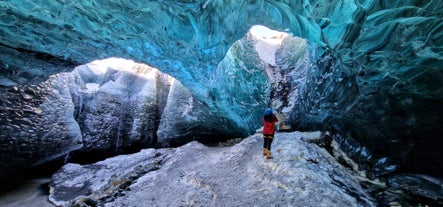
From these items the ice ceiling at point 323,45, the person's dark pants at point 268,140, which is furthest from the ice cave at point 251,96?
the person's dark pants at point 268,140

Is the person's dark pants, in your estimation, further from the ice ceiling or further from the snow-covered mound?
the ice ceiling

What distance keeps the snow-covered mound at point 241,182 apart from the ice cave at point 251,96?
3cm

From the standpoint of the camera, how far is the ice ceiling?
11.8ft

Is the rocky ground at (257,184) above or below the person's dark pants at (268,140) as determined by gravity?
below

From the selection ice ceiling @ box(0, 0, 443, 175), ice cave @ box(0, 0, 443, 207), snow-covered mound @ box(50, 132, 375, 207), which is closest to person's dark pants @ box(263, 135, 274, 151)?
snow-covered mound @ box(50, 132, 375, 207)

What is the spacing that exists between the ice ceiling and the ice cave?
1.0 inches

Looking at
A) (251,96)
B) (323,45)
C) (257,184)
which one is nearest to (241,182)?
(257,184)

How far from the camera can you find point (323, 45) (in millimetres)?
5207

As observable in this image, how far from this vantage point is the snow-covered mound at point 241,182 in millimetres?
3488

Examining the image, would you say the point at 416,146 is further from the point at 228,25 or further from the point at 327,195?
the point at 228,25

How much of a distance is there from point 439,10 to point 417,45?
1.98ft

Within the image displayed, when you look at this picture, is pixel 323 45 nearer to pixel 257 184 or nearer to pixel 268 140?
pixel 268 140

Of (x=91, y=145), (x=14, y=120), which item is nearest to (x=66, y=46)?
(x=14, y=120)

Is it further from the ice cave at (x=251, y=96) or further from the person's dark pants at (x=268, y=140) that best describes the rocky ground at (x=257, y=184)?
the person's dark pants at (x=268, y=140)
